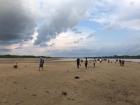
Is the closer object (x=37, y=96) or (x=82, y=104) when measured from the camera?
(x=82, y=104)

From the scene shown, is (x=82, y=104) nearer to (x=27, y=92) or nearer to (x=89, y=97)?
(x=89, y=97)

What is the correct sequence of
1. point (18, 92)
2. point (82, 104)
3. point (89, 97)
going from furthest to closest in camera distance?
1. point (18, 92)
2. point (89, 97)
3. point (82, 104)

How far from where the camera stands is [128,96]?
2130 cm

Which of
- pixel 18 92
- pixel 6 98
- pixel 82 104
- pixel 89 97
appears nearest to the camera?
pixel 82 104

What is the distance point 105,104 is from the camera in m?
18.3

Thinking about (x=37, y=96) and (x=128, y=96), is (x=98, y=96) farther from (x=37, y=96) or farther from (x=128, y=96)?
(x=37, y=96)

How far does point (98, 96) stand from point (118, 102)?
2446 mm

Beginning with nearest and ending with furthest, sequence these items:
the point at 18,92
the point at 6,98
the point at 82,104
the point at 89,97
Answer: the point at 82,104 → the point at 6,98 → the point at 89,97 → the point at 18,92

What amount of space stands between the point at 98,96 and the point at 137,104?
3493 mm

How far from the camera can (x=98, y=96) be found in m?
21.3

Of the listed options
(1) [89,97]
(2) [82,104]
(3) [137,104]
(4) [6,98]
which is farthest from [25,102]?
(3) [137,104]

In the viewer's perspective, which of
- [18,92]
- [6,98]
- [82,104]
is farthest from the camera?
[18,92]

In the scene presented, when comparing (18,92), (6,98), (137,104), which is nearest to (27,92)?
(18,92)

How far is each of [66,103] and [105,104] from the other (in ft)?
7.60
